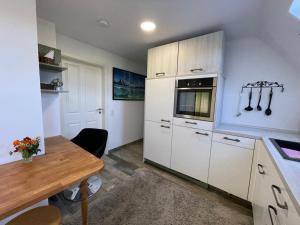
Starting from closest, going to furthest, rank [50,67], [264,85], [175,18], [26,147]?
[26,147]
[175,18]
[50,67]
[264,85]

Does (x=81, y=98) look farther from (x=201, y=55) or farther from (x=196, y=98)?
(x=201, y=55)

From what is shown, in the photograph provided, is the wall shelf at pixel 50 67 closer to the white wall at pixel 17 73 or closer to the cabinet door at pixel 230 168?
the white wall at pixel 17 73

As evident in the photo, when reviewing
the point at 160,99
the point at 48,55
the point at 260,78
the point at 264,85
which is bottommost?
the point at 160,99

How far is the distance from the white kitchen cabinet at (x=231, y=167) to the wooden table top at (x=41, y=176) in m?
1.57

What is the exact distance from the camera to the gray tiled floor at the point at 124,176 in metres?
1.74

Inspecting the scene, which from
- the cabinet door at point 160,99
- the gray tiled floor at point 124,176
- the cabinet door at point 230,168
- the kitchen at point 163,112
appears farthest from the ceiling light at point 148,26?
the gray tiled floor at point 124,176

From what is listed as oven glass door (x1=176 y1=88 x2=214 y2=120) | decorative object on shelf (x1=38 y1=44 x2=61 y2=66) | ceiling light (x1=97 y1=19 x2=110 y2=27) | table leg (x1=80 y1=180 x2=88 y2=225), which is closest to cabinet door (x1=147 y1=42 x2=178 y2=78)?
oven glass door (x1=176 y1=88 x2=214 y2=120)

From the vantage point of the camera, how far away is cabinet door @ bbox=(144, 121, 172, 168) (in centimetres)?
245

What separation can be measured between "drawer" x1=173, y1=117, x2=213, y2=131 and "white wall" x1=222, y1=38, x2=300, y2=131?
621 millimetres

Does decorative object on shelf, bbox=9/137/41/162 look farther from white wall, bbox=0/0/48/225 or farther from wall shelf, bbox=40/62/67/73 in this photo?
wall shelf, bbox=40/62/67/73

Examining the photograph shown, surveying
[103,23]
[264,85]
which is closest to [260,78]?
[264,85]

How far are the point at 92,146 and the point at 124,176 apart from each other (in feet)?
2.53

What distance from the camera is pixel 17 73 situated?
117 centimetres

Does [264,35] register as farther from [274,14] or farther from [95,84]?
[95,84]
